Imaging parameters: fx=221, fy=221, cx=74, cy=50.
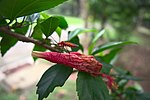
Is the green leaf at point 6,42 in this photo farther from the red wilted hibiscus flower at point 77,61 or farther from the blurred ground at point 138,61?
the blurred ground at point 138,61

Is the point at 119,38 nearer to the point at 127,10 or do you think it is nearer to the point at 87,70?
the point at 127,10

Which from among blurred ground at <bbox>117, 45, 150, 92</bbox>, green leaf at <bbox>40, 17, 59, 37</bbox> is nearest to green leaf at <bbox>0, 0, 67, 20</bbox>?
green leaf at <bbox>40, 17, 59, 37</bbox>

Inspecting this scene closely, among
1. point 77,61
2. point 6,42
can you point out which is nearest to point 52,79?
point 77,61

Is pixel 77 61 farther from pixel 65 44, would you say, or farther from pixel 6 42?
pixel 6 42

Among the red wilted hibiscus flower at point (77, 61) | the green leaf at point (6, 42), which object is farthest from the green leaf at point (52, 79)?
the green leaf at point (6, 42)

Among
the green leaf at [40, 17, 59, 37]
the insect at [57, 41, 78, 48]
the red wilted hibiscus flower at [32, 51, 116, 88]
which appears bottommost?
the red wilted hibiscus flower at [32, 51, 116, 88]

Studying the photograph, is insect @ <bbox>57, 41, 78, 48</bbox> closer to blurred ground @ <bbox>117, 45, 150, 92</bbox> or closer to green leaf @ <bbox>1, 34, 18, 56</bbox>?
green leaf @ <bbox>1, 34, 18, 56</bbox>

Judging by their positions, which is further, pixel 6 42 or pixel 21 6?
pixel 6 42
